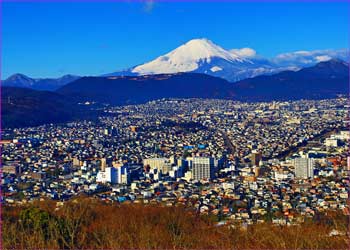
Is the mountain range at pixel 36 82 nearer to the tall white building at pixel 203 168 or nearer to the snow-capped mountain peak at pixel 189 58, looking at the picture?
the snow-capped mountain peak at pixel 189 58

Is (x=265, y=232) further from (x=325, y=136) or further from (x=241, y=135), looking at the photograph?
(x=241, y=135)

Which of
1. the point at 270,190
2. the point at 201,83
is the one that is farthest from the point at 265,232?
the point at 201,83

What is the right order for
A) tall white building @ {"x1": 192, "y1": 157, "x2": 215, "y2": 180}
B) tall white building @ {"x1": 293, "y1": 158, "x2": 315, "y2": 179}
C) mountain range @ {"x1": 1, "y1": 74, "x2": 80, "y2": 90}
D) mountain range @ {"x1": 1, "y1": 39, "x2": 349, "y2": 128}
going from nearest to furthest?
tall white building @ {"x1": 293, "y1": 158, "x2": 315, "y2": 179} → tall white building @ {"x1": 192, "y1": 157, "x2": 215, "y2": 180} → mountain range @ {"x1": 1, "y1": 39, "x2": 349, "y2": 128} → mountain range @ {"x1": 1, "y1": 74, "x2": 80, "y2": 90}

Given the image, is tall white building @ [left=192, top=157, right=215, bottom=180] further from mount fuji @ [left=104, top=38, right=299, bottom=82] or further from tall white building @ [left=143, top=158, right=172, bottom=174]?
mount fuji @ [left=104, top=38, right=299, bottom=82]

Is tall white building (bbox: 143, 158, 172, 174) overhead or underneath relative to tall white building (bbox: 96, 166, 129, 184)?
overhead

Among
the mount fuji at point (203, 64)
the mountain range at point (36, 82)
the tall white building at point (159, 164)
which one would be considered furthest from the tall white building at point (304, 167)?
the mount fuji at point (203, 64)

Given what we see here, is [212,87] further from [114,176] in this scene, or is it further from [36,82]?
[114,176]

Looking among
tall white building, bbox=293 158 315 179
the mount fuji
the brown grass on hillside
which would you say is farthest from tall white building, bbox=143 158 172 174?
the mount fuji
